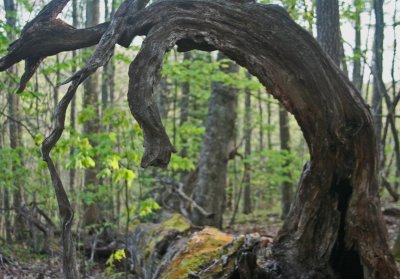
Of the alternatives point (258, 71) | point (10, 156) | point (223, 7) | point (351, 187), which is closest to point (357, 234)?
point (351, 187)

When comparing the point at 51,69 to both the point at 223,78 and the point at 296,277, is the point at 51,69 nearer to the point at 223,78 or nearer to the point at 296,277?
the point at 223,78

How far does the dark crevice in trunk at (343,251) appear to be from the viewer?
13.2 ft

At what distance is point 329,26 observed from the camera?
6379mm

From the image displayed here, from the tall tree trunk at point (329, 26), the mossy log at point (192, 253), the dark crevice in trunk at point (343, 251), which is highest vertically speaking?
the tall tree trunk at point (329, 26)

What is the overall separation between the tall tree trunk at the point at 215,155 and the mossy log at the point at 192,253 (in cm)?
220

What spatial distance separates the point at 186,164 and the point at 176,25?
519 centimetres

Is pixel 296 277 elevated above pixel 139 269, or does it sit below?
above

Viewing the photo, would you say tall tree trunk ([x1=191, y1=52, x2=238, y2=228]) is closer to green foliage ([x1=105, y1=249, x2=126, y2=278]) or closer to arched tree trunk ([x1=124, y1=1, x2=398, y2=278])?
green foliage ([x1=105, y1=249, x2=126, y2=278])

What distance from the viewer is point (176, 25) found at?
3.75m

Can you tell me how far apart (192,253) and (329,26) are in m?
3.75

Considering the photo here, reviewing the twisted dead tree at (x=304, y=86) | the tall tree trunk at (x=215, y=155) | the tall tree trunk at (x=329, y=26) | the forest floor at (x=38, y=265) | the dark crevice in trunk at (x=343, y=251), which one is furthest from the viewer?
the tall tree trunk at (x=215, y=155)

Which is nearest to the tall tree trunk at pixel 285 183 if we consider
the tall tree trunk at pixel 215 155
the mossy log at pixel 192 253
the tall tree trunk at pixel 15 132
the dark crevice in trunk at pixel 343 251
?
the tall tree trunk at pixel 215 155

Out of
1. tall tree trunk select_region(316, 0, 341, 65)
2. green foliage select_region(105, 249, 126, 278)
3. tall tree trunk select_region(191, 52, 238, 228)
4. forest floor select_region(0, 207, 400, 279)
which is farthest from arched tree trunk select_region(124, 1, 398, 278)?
tall tree trunk select_region(191, 52, 238, 228)

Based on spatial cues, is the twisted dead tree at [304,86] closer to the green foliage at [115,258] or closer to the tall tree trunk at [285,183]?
the green foliage at [115,258]
